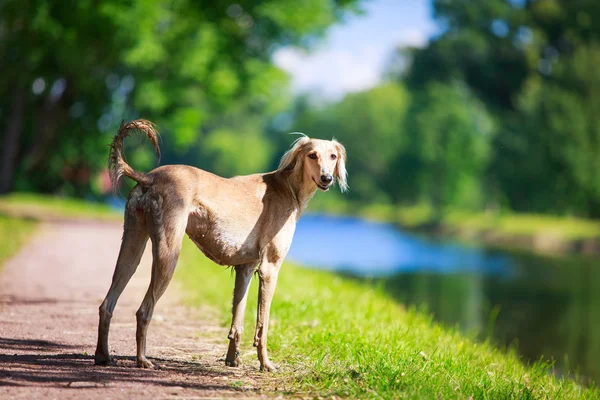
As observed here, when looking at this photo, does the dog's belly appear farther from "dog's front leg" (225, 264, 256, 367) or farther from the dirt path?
the dirt path

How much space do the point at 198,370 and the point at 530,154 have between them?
45.2m

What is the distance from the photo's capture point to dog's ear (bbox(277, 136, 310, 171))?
21.6ft

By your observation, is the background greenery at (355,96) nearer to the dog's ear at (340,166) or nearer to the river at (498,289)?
the river at (498,289)

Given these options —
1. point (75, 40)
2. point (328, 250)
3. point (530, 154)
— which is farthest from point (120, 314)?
point (530, 154)

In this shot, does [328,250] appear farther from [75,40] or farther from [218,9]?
[218,9]

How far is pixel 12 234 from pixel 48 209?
37.4ft

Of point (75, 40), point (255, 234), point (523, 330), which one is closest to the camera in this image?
point (255, 234)

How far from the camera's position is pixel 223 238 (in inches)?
245

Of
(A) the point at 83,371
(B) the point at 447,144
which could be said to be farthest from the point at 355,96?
(A) the point at 83,371

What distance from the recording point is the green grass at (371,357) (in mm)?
5676

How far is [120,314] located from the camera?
370 inches

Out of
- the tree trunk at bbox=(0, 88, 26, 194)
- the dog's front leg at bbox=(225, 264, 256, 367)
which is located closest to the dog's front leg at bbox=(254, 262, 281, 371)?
the dog's front leg at bbox=(225, 264, 256, 367)

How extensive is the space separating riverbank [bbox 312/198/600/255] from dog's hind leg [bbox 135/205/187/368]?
31.5m

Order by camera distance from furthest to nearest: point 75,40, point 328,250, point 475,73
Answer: point 475,73 → point 328,250 → point 75,40
